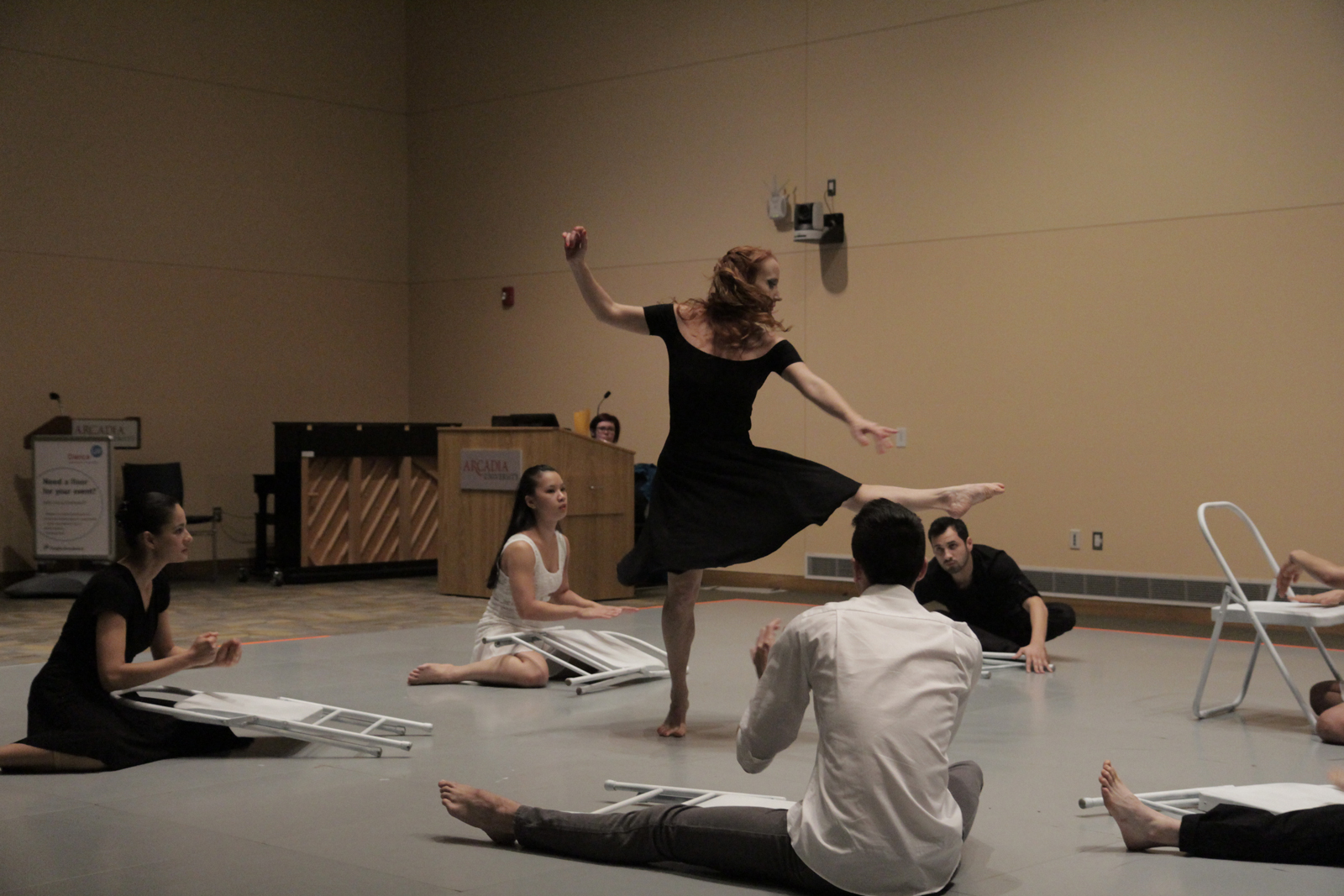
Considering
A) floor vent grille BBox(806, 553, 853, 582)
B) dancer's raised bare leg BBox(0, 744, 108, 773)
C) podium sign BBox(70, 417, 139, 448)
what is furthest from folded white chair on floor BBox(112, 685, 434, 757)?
podium sign BBox(70, 417, 139, 448)

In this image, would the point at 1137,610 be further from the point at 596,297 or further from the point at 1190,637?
the point at 596,297

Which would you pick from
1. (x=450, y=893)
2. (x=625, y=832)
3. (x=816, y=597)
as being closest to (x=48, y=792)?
(x=450, y=893)

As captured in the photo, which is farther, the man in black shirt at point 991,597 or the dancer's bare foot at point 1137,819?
the man in black shirt at point 991,597

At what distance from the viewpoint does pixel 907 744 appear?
256cm

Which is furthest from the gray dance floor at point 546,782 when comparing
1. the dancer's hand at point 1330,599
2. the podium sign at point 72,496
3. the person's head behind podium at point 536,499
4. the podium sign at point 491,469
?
the podium sign at point 72,496

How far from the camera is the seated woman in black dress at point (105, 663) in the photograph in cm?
396

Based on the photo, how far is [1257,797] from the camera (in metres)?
3.16

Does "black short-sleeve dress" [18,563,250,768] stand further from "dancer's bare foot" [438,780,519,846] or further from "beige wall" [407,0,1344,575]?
"beige wall" [407,0,1344,575]

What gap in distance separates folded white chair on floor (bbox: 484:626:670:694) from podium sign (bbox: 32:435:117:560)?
4.92m

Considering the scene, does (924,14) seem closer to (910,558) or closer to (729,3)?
(729,3)

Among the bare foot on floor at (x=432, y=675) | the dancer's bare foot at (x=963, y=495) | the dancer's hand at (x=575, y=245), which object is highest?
the dancer's hand at (x=575, y=245)

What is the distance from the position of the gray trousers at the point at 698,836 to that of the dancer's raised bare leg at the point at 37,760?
1615 mm

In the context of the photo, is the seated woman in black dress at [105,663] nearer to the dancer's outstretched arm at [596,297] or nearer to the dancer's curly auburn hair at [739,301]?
the dancer's outstretched arm at [596,297]

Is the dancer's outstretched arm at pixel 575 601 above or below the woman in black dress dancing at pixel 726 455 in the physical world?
below
